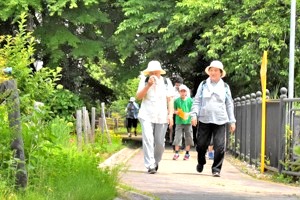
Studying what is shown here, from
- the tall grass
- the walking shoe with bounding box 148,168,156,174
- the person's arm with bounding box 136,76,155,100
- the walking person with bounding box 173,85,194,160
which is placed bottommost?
the walking shoe with bounding box 148,168,156,174

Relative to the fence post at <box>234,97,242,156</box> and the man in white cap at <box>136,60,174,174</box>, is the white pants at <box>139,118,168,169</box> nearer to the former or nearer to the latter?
the man in white cap at <box>136,60,174,174</box>

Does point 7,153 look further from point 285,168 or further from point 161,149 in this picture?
point 285,168

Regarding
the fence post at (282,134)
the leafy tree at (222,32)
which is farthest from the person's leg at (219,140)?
the leafy tree at (222,32)

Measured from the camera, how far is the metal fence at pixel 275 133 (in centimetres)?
1180

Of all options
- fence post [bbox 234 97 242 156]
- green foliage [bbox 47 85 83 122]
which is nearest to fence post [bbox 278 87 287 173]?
fence post [bbox 234 97 242 156]

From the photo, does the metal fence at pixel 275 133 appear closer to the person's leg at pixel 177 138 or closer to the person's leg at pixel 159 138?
the person's leg at pixel 177 138

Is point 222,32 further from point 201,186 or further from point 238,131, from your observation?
point 201,186

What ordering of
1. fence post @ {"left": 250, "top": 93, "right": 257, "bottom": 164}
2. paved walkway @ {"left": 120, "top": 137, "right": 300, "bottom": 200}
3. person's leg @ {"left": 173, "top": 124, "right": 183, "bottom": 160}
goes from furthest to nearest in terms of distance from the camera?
person's leg @ {"left": 173, "top": 124, "right": 183, "bottom": 160} < fence post @ {"left": 250, "top": 93, "right": 257, "bottom": 164} < paved walkway @ {"left": 120, "top": 137, "right": 300, "bottom": 200}

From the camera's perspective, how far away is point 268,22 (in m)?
23.0

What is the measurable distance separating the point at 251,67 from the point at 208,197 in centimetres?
1434

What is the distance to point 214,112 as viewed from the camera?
11477 millimetres

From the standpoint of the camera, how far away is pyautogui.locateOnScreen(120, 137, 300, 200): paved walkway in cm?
888

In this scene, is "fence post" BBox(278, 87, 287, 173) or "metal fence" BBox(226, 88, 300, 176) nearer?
"metal fence" BBox(226, 88, 300, 176)

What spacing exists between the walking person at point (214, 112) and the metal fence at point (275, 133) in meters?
1.02
